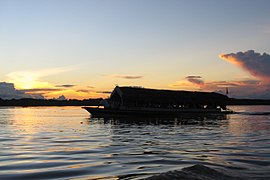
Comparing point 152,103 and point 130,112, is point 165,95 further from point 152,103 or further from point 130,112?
point 130,112

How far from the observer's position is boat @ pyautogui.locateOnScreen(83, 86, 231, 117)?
179 ft

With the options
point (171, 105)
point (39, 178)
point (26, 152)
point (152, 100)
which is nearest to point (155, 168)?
point (39, 178)

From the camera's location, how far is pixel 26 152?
47.7 feet

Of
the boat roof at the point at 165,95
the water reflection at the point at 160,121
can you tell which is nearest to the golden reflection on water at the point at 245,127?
the water reflection at the point at 160,121

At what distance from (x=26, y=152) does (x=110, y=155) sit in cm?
412

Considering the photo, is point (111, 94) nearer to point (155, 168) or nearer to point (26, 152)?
point (26, 152)

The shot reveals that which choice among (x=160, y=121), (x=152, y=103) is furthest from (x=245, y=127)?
(x=152, y=103)

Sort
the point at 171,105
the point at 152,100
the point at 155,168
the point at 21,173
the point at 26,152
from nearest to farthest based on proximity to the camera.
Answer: the point at 21,173 → the point at 155,168 → the point at 26,152 → the point at 152,100 → the point at 171,105

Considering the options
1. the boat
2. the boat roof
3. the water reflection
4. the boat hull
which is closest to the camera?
the water reflection

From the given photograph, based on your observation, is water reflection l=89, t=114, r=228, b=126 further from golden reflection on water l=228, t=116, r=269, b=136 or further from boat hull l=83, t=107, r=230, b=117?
golden reflection on water l=228, t=116, r=269, b=136

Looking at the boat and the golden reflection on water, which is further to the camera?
the boat

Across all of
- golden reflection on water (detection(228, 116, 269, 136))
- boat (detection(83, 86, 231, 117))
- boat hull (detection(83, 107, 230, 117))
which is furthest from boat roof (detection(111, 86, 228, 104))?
golden reflection on water (detection(228, 116, 269, 136))

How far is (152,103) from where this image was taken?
60.1m

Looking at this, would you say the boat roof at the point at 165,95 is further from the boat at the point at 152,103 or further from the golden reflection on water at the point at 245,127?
the golden reflection on water at the point at 245,127
